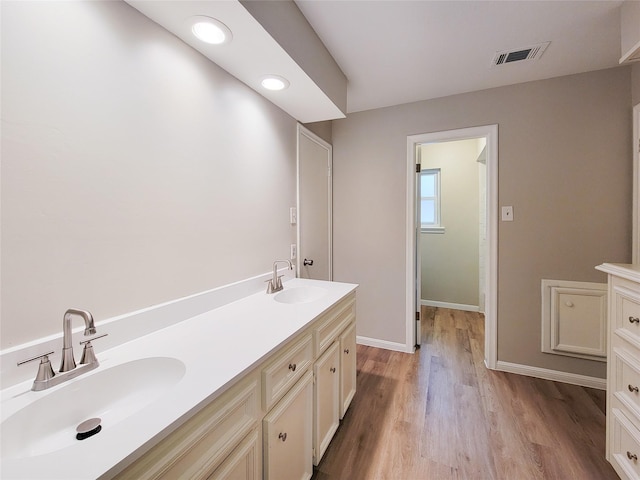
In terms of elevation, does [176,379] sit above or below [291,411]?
above

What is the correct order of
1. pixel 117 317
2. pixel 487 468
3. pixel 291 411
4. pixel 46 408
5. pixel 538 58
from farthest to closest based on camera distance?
1. pixel 538 58
2. pixel 487 468
3. pixel 291 411
4. pixel 117 317
5. pixel 46 408

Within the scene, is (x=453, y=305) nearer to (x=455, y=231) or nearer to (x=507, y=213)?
(x=455, y=231)

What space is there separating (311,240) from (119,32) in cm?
178

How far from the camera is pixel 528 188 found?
221 cm

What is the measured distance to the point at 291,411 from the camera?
1.12m

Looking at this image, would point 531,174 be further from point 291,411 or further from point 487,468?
point 291,411

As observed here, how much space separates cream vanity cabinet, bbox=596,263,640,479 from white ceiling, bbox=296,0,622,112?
1.41m

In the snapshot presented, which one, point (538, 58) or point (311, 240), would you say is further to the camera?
point (311, 240)

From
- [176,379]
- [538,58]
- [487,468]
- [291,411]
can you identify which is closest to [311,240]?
[291,411]

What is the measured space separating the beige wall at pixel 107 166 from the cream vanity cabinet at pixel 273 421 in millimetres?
576


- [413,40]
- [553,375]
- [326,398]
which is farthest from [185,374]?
[553,375]

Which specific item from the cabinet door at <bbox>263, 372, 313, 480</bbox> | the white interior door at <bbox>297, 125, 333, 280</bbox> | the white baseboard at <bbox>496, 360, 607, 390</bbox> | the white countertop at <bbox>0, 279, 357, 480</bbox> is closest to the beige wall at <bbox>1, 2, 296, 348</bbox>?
the white countertop at <bbox>0, 279, 357, 480</bbox>

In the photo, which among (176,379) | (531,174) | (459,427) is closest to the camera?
(176,379)

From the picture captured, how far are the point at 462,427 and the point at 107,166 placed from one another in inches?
91.8
